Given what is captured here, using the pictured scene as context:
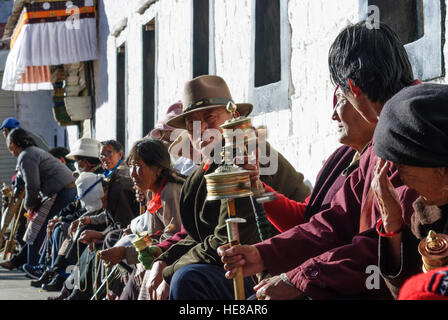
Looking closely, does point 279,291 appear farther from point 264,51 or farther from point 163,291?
point 264,51

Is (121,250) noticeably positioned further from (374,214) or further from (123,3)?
(123,3)

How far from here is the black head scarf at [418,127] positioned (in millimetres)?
2021

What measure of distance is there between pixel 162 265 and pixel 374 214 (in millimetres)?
1838

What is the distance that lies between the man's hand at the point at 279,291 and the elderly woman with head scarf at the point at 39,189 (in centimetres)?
743

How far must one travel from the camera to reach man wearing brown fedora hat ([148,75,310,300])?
349 centimetres

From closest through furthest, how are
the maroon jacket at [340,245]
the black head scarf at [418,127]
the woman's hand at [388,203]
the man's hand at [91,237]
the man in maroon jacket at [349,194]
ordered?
the black head scarf at [418,127]
the woman's hand at [388,203]
the maroon jacket at [340,245]
the man in maroon jacket at [349,194]
the man's hand at [91,237]

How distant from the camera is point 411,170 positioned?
213cm

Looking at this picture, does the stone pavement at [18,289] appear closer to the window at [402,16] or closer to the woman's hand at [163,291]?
the woman's hand at [163,291]

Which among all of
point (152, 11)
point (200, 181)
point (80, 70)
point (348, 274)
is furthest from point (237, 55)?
point (80, 70)

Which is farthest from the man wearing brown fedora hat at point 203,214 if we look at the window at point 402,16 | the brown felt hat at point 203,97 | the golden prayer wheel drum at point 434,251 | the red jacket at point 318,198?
the golden prayer wheel drum at point 434,251

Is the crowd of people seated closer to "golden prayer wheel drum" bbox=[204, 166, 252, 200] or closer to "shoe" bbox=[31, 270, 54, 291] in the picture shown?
"golden prayer wheel drum" bbox=[204, 166, 252, 200]

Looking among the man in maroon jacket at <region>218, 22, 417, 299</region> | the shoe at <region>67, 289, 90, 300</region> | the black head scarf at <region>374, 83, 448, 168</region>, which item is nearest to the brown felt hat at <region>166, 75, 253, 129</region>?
the man in maroon jacket at <region>218, 22, 417, 299</region>

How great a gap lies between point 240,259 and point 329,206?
1.54ft

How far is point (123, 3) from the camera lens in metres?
11.6
